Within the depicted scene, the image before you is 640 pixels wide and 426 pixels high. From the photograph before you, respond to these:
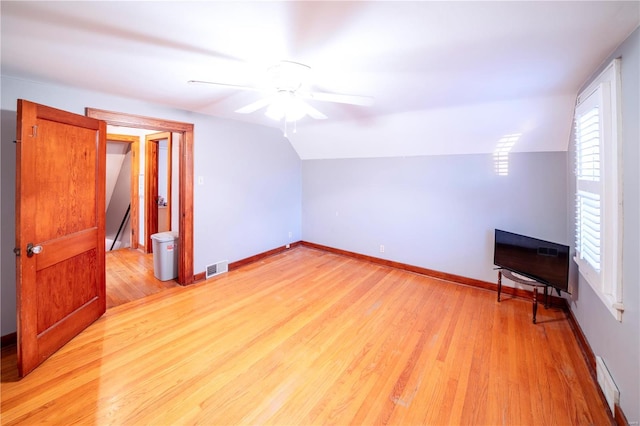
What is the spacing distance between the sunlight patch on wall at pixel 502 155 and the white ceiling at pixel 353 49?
19 cm

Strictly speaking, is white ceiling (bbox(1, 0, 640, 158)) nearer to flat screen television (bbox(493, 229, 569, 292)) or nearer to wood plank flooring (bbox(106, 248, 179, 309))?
flat screen television (bbox(493, 229, 569, 292))

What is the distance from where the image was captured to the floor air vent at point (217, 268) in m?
3.80

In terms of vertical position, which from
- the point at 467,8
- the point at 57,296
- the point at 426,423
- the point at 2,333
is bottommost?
the point at 426,423

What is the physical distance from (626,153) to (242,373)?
2.82 metres

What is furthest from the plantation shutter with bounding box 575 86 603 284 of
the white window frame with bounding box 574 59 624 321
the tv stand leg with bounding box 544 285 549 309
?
the tv stand leg with bounding box 544 285 549 309

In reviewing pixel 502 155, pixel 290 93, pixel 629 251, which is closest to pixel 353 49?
pixel 290 93

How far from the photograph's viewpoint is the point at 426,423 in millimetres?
1593

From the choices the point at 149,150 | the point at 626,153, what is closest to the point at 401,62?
the point at 626,153

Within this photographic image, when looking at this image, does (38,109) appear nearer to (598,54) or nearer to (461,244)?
(598,54)

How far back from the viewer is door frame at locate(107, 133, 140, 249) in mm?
4855

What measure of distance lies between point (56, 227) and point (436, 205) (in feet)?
13.6

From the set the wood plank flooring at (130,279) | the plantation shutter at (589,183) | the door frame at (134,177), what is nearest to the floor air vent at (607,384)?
the plantation shutter at (589,183)

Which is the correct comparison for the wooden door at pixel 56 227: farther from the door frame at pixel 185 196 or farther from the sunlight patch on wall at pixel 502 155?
the sunlight patch on wall at pixel 502 155

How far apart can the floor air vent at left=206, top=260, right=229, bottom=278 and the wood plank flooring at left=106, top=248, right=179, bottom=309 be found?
432 mm
